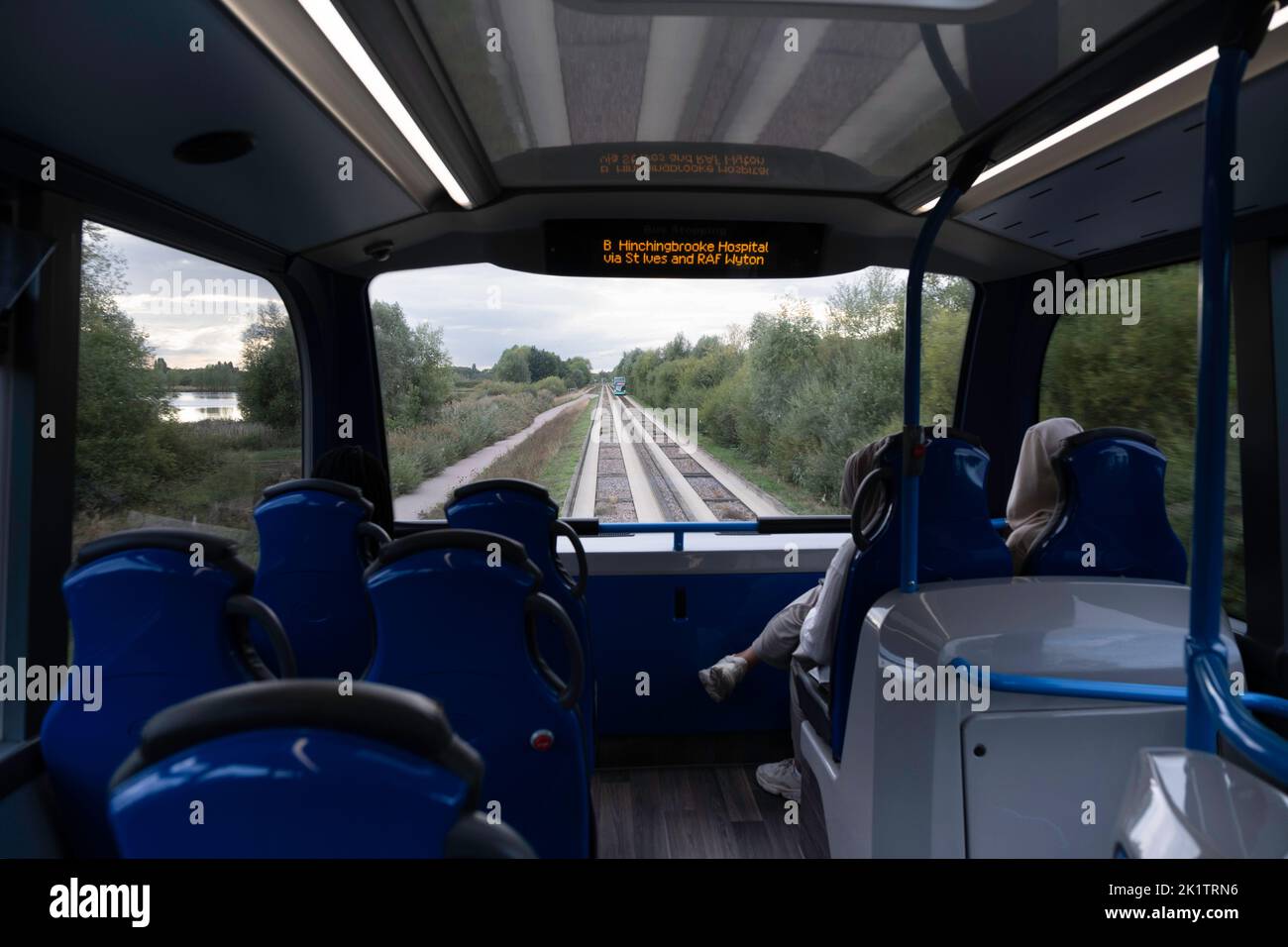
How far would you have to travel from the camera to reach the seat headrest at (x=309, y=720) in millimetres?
580

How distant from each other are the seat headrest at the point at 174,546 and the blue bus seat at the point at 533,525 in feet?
3.35

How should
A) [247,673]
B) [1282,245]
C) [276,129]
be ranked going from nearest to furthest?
[247,673], [276,129], [1282,245]

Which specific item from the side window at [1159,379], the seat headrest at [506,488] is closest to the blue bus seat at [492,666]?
the seat headrest at [506,488]

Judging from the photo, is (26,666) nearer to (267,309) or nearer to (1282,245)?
(267,309)

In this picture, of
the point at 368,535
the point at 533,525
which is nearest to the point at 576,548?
the point at 533,525

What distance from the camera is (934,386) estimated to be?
13.6ft

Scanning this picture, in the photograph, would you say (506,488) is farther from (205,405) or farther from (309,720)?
(309,720)

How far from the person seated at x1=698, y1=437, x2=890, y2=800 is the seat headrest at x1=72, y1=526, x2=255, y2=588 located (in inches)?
63.8

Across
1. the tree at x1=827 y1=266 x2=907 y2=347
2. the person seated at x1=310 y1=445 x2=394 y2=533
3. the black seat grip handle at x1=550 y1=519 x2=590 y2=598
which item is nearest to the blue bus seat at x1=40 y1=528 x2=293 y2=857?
the black seat grip handle at x1=550 y1=519 x2=590 y2=598

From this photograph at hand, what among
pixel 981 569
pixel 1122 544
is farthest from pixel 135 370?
pixel 1122 544

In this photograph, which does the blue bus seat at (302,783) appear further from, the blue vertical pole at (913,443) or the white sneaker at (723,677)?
the white sneaker at (723,677)

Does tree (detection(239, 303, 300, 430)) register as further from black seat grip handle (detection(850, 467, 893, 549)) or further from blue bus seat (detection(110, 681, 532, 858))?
blue bus seat (detection(110, 681, 532, 858))

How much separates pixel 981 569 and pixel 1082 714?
23.6 inches
